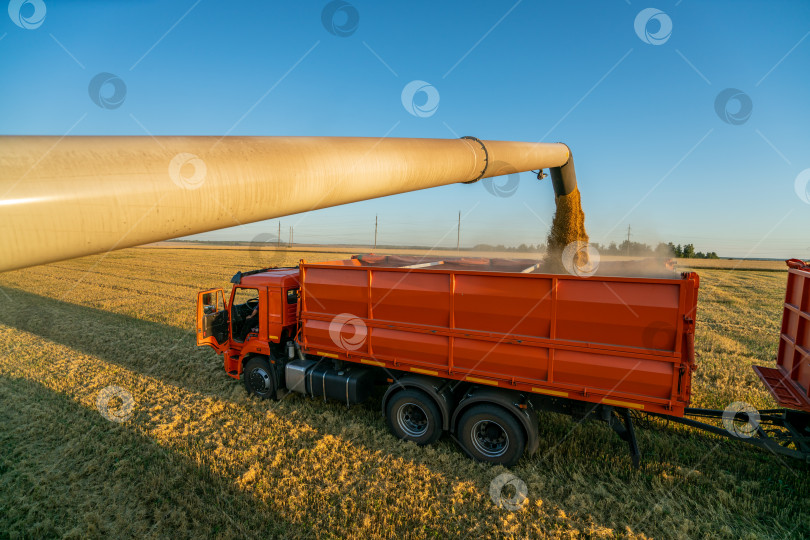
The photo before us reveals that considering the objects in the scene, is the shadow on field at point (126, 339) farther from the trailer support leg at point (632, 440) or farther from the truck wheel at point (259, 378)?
the trailer support leg at point (632, 440)

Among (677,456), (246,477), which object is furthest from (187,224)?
(677,456)

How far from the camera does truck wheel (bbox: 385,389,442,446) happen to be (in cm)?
589

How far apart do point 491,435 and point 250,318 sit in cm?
513

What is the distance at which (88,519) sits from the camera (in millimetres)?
4406

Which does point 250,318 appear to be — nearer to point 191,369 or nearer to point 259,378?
point 259,378

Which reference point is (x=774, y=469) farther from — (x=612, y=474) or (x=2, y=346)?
(x=2, y=346)

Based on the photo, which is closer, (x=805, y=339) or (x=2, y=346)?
(x=805, y=339)

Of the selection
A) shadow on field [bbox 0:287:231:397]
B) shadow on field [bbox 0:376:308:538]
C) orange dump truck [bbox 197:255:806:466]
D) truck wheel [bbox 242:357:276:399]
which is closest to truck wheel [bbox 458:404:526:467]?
orange dump truck [bbox 197:255:806:466]

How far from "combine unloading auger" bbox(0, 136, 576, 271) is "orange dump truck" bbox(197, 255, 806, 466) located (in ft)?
13.5

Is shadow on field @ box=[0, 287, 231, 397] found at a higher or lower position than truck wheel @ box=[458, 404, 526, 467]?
lower

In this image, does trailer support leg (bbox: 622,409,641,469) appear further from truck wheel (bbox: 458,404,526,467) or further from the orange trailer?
Result: truck wheel (bbox: 458,404,526,467)

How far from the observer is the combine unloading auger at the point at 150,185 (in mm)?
638

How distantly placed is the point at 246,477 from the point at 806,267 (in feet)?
25.2

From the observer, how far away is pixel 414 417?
20.3 ft
